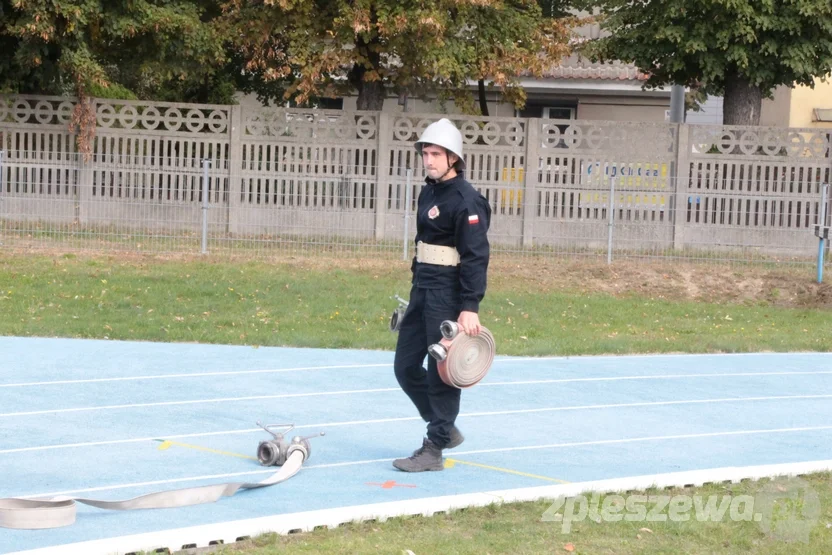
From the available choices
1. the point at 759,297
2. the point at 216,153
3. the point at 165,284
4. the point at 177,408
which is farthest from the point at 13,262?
the point at 759,297

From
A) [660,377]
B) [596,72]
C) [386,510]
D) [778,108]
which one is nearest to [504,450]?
[386,510]

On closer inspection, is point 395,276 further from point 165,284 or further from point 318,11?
point 318,11

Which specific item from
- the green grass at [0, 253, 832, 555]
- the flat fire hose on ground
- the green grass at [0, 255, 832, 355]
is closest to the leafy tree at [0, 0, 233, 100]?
the green grass at [0, 253, 832, 555]

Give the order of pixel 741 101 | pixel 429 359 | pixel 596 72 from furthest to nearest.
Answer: pixel 596 72
pixel 741 101
pixel 429 359

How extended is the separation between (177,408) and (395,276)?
9197 mm

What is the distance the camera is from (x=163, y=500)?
6664mm

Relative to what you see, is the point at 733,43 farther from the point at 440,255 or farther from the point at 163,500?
the point at 163,500

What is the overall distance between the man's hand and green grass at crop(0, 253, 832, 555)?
233 centimetres

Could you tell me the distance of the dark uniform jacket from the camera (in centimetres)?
746

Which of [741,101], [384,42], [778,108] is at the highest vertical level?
[778,108]

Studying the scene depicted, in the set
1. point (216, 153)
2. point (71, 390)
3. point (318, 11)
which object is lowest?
point (71, 390)

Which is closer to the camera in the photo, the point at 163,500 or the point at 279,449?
the point at 163,500

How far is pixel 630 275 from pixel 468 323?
12.4 m

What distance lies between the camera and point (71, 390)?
1013 cm
